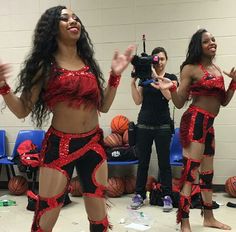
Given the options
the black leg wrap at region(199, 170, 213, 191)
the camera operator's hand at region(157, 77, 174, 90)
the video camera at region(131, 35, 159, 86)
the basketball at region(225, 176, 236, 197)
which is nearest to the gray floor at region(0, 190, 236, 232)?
the basketball at region(225, 176, 236, 197)

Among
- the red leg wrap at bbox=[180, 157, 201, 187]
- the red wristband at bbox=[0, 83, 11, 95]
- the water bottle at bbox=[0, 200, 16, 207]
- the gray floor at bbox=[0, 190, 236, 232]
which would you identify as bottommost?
the water bottle at bbox=[0, 200, 16, 207]

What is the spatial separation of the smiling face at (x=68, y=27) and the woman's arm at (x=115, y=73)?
26 cm

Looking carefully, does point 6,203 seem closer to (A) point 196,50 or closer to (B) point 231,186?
(B) point 231,186

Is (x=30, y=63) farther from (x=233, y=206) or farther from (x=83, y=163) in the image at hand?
(x=233, y=206)

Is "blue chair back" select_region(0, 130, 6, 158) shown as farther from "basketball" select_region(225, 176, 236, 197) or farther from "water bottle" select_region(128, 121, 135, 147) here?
"basketball" select_region(225, 176, 236, 197)

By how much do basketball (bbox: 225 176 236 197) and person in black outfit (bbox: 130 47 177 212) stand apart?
80 cm

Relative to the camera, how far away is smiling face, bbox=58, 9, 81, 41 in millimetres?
2186

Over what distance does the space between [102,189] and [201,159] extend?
133 cm

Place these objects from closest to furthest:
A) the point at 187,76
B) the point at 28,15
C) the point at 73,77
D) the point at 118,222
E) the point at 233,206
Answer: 1. the point at 73,77
2. the point at 187,76
3. the point at 118,222
4. the point at 233,206
5. the point at 28,15

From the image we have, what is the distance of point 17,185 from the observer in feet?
16.0

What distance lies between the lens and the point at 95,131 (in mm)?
2201

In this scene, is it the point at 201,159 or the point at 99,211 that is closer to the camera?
the point at 99,211

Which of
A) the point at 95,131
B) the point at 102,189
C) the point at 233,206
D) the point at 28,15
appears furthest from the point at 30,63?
the point at 28,15

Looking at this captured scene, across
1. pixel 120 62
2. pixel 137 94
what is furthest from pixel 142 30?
pixel 120 62
